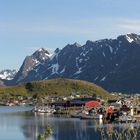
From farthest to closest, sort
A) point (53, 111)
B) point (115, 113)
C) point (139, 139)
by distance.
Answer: point (53, 111) → point (115, 113) → point (139, 139)

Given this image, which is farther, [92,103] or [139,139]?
[92,103]

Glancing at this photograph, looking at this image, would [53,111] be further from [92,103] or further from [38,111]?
[92,103]

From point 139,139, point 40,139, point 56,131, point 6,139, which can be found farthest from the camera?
point 56,131

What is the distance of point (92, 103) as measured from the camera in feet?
525

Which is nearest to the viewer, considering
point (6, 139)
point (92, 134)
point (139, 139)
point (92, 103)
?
point (139, 139)

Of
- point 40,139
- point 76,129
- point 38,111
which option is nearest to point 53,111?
point 38,111

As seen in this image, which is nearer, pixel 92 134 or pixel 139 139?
pixel 139 139

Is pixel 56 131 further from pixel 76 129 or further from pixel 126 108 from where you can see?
pixel 126 108

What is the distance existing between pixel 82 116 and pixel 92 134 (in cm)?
4283

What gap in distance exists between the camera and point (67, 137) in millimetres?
68938

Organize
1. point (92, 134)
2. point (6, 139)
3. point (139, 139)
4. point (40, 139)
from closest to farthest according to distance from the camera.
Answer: point (40, 139)
point (139, 139)
point (6, 139)
point (92, 134)

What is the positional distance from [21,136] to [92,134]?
9.79 metres

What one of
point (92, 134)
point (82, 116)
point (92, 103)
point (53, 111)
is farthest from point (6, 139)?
point (92, 103)

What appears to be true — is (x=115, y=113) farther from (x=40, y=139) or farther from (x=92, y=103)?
(x=40, y=139)
